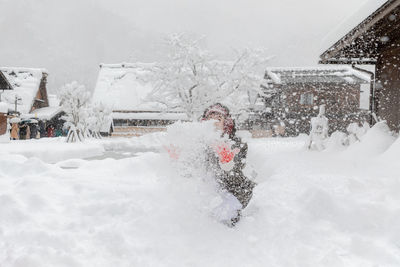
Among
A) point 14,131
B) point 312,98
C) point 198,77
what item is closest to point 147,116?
point 198,77

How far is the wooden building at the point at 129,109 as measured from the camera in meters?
33.2

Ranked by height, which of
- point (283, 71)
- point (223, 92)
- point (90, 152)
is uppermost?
point (283, 71)

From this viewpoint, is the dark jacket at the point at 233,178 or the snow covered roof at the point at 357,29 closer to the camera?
the dark jacket at the point at 233,178

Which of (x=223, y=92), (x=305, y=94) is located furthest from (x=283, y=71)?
(x=223, y=92)

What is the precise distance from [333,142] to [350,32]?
11.1 ft

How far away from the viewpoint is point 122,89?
36.3 m

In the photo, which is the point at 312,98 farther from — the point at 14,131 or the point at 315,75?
the point at 14,131

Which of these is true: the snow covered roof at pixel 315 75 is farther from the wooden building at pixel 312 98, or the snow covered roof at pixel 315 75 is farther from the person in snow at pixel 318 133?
the person in snow at pixel 318 133

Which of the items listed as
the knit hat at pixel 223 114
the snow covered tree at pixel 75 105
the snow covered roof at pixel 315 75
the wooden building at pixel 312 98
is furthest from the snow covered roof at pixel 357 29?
the snow covered tree at pixel 75 105

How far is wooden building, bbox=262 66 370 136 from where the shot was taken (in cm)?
2922

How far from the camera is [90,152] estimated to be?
593 inches

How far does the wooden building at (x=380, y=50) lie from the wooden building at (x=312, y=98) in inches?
761

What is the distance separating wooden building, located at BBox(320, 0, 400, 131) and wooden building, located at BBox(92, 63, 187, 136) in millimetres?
22933

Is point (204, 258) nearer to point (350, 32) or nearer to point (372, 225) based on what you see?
point (372, 225)
